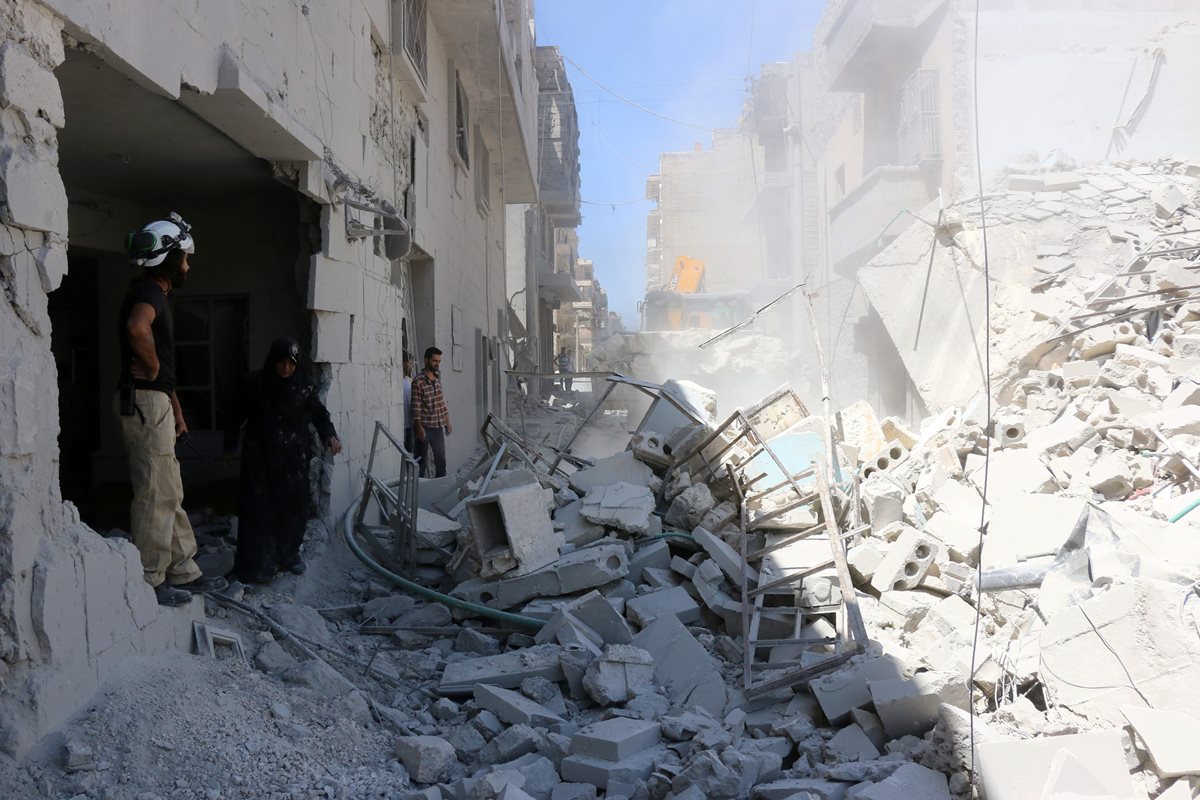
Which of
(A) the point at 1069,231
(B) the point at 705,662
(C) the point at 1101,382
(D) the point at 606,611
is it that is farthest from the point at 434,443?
(A) the point at 1069,231

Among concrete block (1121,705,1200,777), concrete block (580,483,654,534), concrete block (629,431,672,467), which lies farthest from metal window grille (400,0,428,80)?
concrete block (1121,705,1200,777)

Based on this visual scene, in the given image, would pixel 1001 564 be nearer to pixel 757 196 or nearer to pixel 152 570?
pixel 152 570

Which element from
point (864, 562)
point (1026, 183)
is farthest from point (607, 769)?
point (1026, 183)

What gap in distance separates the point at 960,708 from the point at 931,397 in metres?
8.35

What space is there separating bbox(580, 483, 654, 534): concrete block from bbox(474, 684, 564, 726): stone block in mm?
2409

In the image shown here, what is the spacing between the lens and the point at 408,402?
28.5ft

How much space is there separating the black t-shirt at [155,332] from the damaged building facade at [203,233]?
1.12 ft

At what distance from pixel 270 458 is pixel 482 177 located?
878 centimetres

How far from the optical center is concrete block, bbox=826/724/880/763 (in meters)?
3.58

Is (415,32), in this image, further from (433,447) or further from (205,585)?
(205,585)

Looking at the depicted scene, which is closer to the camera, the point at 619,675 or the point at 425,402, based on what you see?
the point at 619,675

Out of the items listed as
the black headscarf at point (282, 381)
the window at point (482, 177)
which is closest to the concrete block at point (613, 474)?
the black headscarf at point (282, 381)

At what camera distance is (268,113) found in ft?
15.7

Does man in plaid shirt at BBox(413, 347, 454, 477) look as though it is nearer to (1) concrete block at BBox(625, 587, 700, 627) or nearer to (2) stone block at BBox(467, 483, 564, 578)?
(2) stone block at BBox(467, 483, 564, 578)
